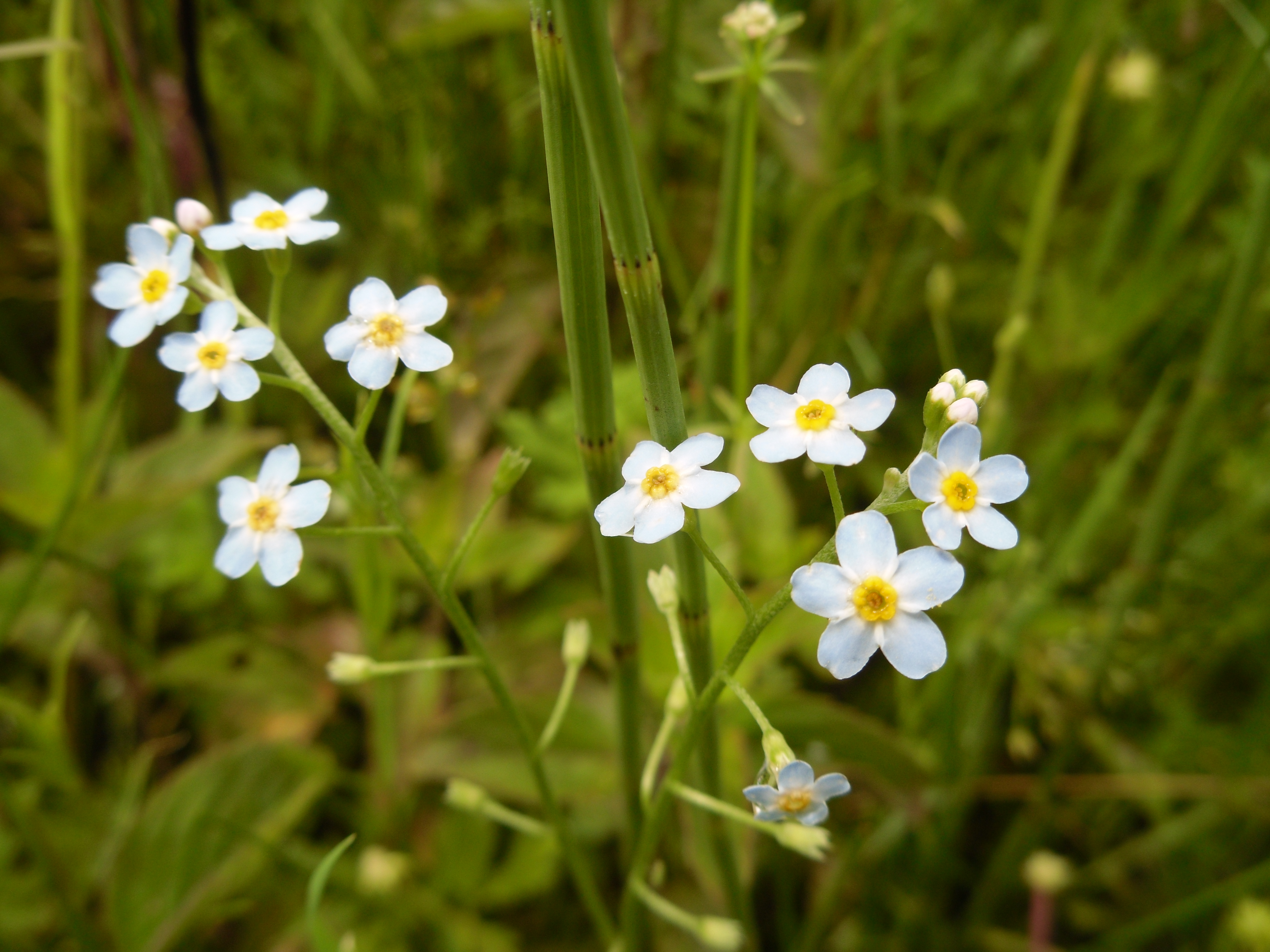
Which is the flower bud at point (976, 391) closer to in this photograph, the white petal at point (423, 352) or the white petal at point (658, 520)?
the white petal at point (658, 520)

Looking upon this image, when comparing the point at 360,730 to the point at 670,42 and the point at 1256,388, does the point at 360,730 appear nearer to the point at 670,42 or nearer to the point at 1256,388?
the point at 670,42

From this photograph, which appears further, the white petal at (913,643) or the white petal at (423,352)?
the white petal at (423,352)

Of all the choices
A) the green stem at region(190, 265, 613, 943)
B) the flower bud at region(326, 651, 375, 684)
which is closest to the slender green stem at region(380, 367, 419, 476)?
the green stem at region(190, 265, 613, 943)

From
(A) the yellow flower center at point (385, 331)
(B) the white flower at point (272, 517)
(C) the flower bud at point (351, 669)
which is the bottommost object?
(C) the flower bud at point (351, 669)

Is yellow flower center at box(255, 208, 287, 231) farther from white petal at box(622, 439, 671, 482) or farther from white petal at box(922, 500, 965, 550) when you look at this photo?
→ white petal at box(922, 500, 965, 550)

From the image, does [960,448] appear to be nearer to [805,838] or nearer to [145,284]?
[805,838]

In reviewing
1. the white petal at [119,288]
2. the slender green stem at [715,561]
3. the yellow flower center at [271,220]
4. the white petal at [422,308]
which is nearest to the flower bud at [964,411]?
the slender green stem at [715,561]

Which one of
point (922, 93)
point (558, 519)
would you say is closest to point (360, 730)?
point (558, 519)

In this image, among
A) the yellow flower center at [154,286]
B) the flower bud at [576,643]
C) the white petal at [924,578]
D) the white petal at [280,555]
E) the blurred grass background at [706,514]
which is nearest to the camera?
the white petal at [924,578]
